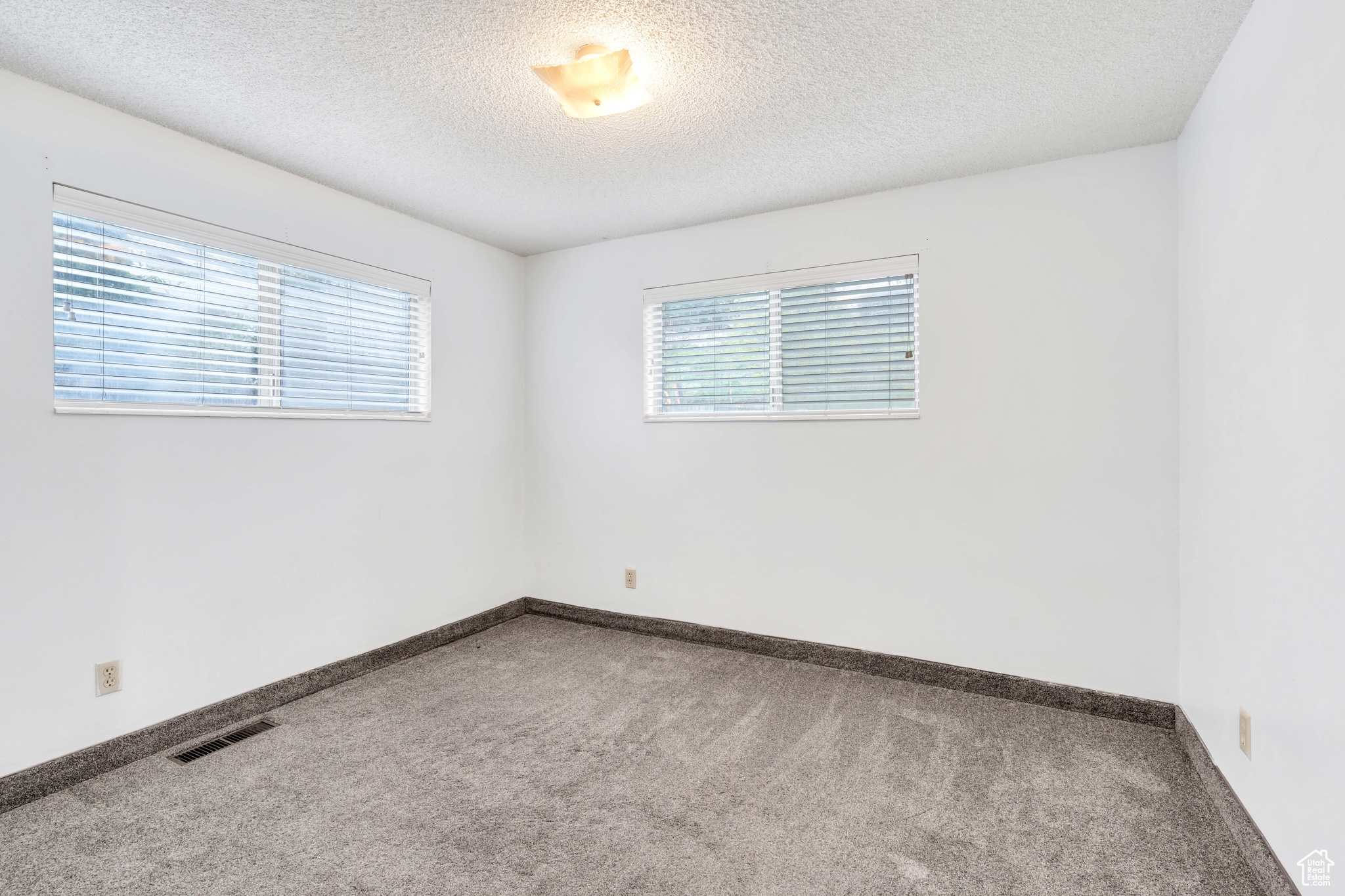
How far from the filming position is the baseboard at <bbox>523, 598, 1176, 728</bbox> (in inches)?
103

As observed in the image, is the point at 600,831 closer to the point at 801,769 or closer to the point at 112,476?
A: the point at 801,769

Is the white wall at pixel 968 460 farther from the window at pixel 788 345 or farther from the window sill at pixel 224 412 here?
the window sill at pixel 224 412

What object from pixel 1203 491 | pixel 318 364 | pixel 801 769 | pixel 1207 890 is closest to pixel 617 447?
pixel 318 364

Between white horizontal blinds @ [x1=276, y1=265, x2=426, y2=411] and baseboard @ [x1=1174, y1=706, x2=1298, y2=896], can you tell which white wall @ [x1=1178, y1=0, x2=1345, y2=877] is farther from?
white horizontal blinds @ [x1=276, y1=265, x2=426, y2=411]

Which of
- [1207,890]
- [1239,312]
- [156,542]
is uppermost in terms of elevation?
[1239,312]

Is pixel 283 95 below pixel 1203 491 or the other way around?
the other way around

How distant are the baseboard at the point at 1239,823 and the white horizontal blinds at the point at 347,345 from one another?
3.82 meters

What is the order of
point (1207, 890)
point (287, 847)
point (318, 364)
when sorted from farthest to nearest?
1. point (318, 364)
2. point (287, 847)
3. point (1207, 890)

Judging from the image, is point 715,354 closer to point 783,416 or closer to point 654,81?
point 783,416

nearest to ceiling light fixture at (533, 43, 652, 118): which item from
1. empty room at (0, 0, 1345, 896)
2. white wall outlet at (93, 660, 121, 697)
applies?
empty room at (0, 0, 1345, 896)

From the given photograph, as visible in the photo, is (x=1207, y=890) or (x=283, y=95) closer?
(x=1207, y=890)

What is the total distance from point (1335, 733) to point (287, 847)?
2.69 meters

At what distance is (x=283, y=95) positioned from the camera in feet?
Answer: 7.24

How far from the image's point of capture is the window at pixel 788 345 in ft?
10.3
